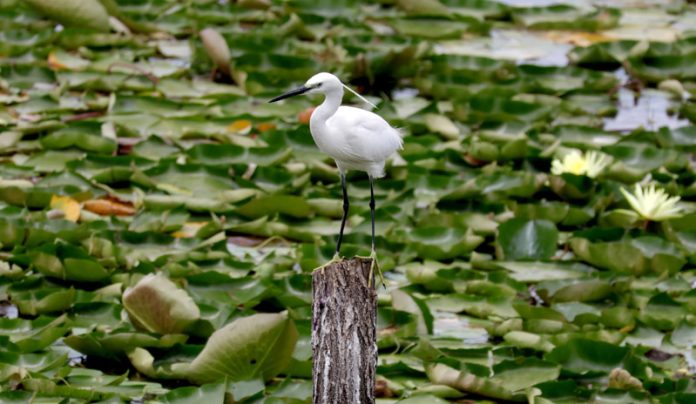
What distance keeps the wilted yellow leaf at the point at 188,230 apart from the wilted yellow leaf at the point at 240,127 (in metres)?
1.24

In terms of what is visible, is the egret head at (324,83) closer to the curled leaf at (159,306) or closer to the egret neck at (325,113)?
the egret neck at (325,113)

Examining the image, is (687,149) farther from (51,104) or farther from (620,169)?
(51,104)

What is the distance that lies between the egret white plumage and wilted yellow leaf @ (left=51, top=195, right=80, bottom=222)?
7.09 feet

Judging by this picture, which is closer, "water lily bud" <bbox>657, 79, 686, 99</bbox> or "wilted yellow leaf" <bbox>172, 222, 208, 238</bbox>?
"wilted yellow leaf" <bbox>172, 222, 208, 238</bbox>

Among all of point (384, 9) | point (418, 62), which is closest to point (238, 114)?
point (418, 62)

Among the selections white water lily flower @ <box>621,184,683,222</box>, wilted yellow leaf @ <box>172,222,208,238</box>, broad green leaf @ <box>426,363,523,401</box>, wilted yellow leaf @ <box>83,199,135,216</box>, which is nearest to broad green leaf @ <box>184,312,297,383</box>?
broad green leaf @ <box>426,363,523,401</box>

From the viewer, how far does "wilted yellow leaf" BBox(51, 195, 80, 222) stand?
6055mm

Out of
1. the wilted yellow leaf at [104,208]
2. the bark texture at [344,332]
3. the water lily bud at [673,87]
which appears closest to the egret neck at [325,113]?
the bark texture at [344,332]

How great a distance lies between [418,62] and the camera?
8836 mm

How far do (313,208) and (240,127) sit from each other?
1.20 meters

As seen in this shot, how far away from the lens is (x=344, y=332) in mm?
3775

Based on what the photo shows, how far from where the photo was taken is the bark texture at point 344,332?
12.3 feet

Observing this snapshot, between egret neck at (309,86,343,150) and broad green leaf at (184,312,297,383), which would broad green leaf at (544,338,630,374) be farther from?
egret neck at (309,86,343,150)

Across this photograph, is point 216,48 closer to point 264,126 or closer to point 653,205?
point 264,126
